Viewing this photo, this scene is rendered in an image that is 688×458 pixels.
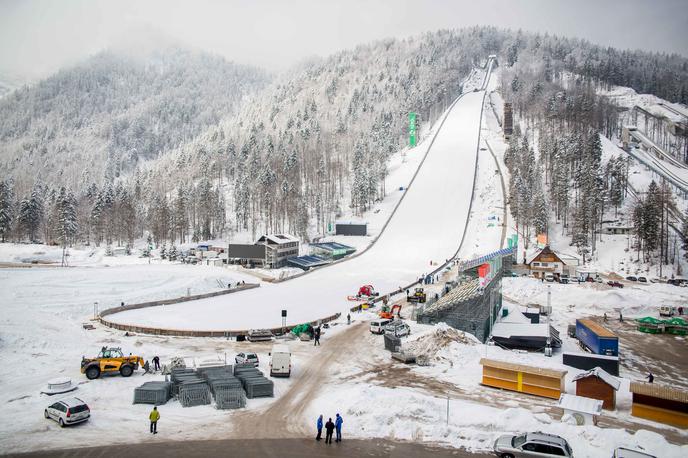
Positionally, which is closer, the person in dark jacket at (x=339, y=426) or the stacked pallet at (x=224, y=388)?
the person in dark jacket at (x=339, y=426)

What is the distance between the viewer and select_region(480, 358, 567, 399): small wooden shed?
79.8ft

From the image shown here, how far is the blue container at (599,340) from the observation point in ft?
107

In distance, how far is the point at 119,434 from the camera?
18.8m

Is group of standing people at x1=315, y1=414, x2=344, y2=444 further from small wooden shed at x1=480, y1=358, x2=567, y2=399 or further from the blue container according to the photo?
the blue container

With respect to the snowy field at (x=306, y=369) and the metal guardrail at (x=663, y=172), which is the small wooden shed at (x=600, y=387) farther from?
the metal guardrail at (x=663, y=172)

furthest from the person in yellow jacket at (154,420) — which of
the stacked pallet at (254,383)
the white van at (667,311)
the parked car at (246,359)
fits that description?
the white van at (667,311)

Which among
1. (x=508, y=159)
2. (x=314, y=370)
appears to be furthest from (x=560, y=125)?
(x=314, y=370)

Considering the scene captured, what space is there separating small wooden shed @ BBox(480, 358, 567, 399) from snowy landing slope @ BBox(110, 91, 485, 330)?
19572 mm

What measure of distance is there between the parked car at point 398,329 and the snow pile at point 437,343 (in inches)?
69.5

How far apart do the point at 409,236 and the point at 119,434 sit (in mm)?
73469

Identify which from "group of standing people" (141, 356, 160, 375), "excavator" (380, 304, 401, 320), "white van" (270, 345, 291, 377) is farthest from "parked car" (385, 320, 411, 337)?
"group of standing people" (141, 356, 160, 375)

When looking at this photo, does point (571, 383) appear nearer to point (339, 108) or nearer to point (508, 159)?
point (508, 159)

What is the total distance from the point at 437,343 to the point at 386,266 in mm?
38595

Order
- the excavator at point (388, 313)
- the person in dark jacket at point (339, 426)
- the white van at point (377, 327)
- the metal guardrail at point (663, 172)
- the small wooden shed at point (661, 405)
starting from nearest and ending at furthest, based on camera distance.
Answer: the person in dark jacket at point (339, 426) < the small wooden shed at point (661, 405) < the white van at point (377, 327) < the excavator at point (388, 313) < the metal guardrail at point (663, 172)
